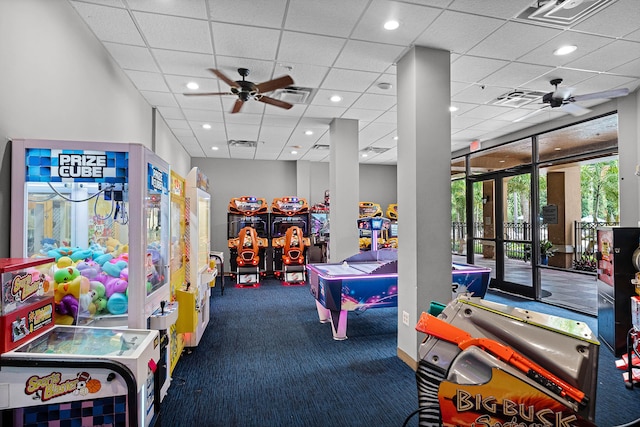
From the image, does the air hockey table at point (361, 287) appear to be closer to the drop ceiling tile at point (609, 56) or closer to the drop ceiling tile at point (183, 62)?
the drop ceiling tile at point (609, 56)

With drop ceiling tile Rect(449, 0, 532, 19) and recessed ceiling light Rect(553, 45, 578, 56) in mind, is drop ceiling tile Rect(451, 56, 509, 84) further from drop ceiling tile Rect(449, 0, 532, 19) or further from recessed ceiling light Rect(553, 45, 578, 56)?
drop ceiling tile Rect(449, 0, 532, 19)

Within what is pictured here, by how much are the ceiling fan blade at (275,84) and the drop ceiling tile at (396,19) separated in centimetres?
82

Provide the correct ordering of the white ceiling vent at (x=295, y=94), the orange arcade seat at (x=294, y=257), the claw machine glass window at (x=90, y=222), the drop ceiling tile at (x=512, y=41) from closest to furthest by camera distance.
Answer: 1. the claw machine glass window at (x=90, y=222)
2. the drop ceiling tile at (x=512, y=41)
3. the white ceiling vent at (x=295, y=94)
4. the orange arcade seat at (x=294, y=257)

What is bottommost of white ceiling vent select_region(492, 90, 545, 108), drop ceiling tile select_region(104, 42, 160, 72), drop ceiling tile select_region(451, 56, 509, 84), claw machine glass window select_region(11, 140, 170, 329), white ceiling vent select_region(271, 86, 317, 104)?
claw machine glass window select_region(11, 140, 170, 329)

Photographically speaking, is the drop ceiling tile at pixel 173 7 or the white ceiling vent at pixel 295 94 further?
the white ceiling vent at pixel 295 94

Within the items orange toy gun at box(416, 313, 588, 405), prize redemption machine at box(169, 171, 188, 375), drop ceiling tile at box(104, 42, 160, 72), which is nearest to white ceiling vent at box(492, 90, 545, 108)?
orange toy gun at box(416, 313, 588, 405)

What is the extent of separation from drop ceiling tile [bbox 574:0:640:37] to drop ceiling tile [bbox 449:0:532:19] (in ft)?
2.22

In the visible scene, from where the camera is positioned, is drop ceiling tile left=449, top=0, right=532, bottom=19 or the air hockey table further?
the air hockey table

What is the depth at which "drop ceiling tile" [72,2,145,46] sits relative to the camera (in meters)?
2.93

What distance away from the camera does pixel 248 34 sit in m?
3.34

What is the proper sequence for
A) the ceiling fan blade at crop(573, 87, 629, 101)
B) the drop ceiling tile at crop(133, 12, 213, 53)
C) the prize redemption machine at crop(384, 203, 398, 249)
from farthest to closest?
the prize redemption machine at crop(384, 203, 398, 249) → the ceiling fan blade at crop(573, 87, 629, 101) → the drop ceiling tile at crop(133, 12, 213, 53)

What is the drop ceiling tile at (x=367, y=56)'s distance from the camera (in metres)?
3.58

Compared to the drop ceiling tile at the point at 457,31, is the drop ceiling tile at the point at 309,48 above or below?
above

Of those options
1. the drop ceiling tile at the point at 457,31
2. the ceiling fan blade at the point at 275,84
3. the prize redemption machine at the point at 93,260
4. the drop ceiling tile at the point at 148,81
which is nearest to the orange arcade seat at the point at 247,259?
the drop ceiling tile at the point at 148,81
